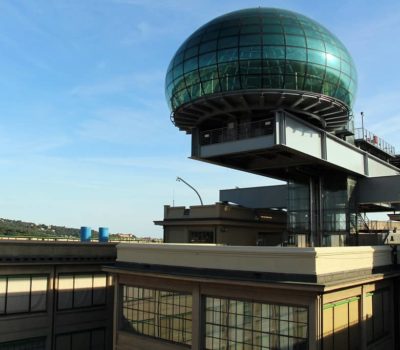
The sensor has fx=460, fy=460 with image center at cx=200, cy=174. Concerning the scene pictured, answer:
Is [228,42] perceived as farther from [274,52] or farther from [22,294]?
[22,294]

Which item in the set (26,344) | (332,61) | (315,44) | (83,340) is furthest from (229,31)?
(26,344)

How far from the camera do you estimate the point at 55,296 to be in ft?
101

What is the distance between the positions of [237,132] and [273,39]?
8031 millimetres

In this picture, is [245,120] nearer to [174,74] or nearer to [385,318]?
[174,74]

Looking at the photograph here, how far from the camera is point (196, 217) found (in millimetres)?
45531

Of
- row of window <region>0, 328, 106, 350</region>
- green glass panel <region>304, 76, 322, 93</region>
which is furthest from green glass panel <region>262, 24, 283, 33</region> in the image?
row of window <region>0, 328, 106, 350</region>

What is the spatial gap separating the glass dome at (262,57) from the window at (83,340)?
1933 cm

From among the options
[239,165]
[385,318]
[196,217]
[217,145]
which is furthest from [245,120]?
[385,318]

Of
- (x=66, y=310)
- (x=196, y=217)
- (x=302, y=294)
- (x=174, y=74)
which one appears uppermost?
(x=174, y=74)

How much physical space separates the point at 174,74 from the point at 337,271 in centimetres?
2435

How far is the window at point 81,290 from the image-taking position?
31219mm

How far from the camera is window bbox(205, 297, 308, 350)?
1797cm

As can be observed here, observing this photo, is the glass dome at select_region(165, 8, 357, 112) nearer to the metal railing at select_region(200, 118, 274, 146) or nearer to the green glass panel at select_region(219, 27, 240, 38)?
the green glass panel at select_region(219, 27, 240, 38)

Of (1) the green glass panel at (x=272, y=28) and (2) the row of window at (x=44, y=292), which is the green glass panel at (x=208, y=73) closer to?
(1) the green glass panel at (x=272, y=28)
